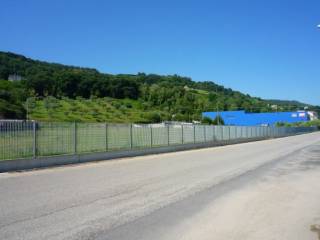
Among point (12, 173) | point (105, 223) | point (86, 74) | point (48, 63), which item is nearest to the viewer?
point (105, 223)

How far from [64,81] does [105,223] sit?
101m

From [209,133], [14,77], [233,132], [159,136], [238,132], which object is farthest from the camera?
[14,77]

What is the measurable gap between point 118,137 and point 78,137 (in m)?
4.16

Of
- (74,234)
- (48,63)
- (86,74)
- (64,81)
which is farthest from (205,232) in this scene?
(48,63)

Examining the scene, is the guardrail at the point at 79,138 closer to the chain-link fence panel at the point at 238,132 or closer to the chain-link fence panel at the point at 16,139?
the chain-link fence panel at the point at 16,139

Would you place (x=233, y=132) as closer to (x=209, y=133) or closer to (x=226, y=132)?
(x=226, y=132)

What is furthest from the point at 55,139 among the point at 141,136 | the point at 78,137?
the point at 141,136

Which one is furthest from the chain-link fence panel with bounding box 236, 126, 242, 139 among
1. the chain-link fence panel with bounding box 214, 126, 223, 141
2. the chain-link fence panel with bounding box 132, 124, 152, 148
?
the chain-link fence panel with bounding box 132, 124, 152, 148

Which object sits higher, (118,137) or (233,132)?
(118,137)

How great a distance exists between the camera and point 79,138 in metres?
23.5

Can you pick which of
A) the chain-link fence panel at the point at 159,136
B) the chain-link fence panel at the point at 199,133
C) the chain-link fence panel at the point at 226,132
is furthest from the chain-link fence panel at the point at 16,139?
the chain-link fence panel at the point at 226,132

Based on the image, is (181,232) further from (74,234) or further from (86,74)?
(86,74)

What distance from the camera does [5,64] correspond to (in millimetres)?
110250

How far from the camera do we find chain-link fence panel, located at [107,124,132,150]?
2642cm
